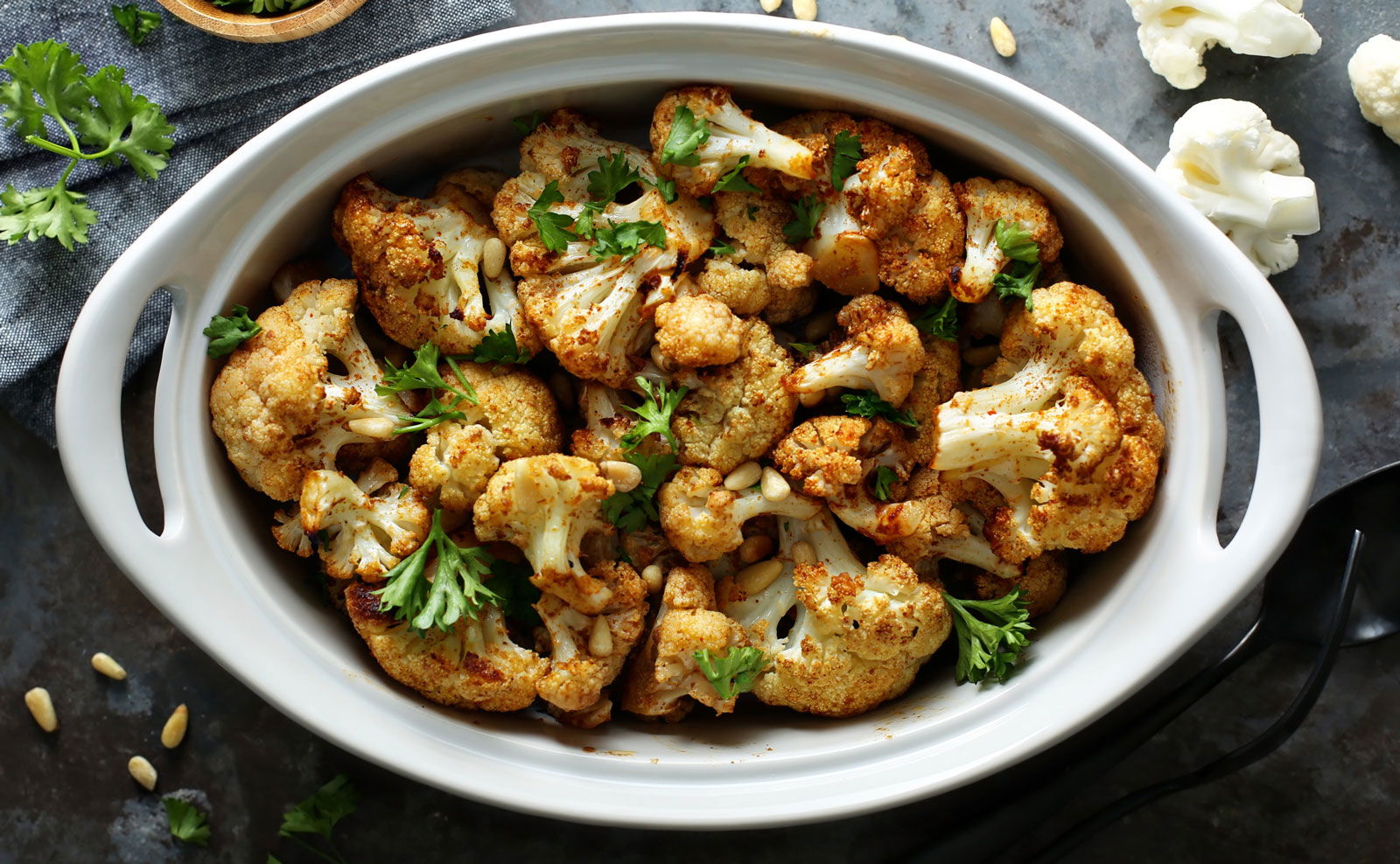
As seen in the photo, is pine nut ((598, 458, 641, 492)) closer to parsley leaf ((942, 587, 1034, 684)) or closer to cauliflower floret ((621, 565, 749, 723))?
cauliflower floret ((621, 565, 749, 723))

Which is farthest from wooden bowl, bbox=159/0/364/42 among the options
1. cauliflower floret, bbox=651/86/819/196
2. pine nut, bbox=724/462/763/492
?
pine nut, bbox=724/462/763/492

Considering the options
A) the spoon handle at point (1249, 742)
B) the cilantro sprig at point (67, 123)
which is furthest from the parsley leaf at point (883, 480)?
the cilantro sprig at point (67, 123)

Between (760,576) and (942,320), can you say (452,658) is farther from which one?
(942,320)

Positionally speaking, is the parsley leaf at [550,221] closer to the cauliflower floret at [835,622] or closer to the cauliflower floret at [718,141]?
the cauliflower floret at [718,141]

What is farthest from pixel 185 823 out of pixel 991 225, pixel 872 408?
pixel 991 225

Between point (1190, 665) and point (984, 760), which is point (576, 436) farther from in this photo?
point (1190, 665)
